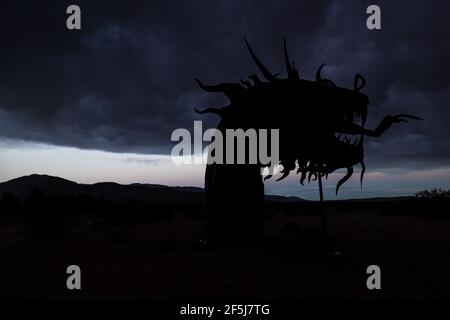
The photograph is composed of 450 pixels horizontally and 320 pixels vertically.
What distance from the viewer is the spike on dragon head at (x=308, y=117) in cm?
817

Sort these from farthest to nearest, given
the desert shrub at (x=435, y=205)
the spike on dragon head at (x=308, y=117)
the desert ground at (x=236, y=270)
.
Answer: the desert shrub at (x=435, y=205) < the spike on dragon head at (x=308, y=117) < the desert ground at (x=236, y=270)

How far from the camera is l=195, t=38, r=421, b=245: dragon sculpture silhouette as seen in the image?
8.20 meters

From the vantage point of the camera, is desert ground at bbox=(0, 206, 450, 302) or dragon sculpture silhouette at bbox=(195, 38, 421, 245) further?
dragon sculpture silhouette at bbox=(195, 38, 421, 245)

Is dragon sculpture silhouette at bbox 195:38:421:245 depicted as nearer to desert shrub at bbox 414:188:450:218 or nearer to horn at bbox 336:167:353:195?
horn at bbox 336:167:353:195

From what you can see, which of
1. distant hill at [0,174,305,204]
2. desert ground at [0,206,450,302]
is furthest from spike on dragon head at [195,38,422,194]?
distant hill at [0,174,305,204]

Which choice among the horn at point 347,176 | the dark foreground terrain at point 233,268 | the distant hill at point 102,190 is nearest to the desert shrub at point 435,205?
the dark foreground terrain at point 233,268

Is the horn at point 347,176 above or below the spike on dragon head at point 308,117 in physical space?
below

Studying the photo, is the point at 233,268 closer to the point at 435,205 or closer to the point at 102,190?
the point at 435,205

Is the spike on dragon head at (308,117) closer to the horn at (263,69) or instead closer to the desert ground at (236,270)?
the horn at (263,69)

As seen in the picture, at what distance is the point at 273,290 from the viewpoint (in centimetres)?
569

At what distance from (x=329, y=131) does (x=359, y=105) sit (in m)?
0.86

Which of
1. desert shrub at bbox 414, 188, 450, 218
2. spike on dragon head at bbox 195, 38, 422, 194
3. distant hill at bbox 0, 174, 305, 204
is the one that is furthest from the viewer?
distant hill at bbox 0, 174, 305, 204

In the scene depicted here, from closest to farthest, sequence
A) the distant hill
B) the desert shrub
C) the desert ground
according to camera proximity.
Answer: the desert ground
the desert shrub
the distant hill
